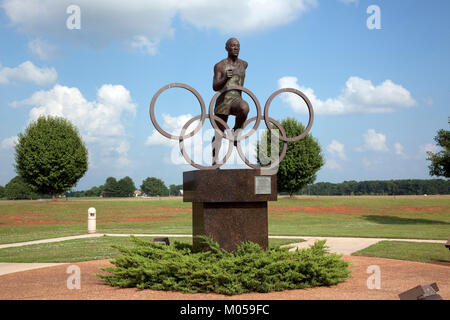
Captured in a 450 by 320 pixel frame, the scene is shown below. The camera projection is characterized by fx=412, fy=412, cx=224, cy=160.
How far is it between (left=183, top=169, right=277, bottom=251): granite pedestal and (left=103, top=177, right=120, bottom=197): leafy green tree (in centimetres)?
10634

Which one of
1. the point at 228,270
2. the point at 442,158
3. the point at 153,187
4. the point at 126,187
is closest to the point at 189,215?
the point at 442,158

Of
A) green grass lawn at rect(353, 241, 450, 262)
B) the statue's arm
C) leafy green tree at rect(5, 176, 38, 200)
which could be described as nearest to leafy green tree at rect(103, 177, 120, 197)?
leafy green tree at rect(5, 176, 38, 200)

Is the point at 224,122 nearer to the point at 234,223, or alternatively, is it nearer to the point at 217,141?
the point at 217,141

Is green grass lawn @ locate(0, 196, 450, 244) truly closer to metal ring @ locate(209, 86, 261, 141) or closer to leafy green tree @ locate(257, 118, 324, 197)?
leafy green tree @ locate(257, 118, 324, 197)

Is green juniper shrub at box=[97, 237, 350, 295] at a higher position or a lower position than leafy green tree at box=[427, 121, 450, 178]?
lower

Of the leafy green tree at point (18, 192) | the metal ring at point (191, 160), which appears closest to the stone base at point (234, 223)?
the metal ring at point (191, 160)

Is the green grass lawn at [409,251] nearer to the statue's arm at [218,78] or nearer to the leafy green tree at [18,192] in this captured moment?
the statue's arm at [218,78]

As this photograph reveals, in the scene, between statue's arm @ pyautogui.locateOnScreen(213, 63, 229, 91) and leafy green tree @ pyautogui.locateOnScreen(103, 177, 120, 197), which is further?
leafy green tree @ pyautogui.locateOnScreen(103, 177, 120, 197)

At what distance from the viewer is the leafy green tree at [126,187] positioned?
110 m

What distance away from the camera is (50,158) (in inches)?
1594

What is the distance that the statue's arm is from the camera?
328 inches
